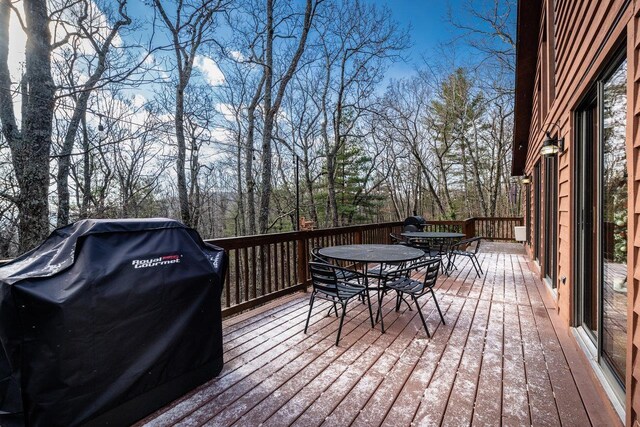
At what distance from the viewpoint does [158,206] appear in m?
14.1

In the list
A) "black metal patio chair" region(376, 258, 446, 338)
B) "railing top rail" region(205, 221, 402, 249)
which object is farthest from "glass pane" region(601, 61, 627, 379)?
"railing top rail" region(205, 221, 402, 249)

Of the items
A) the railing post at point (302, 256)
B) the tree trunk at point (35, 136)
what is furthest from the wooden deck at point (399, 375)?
the tree trunk at point (35, 136)

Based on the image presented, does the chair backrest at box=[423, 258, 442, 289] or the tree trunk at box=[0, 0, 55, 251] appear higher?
the tree trunk at box=[0, 0, 55, 251]

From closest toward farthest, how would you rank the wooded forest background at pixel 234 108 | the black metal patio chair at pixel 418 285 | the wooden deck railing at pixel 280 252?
the black metal patio chair at pixel 418 285 < the wooden deck railing at pixel 280 252 < the wooded forest background at pixel 234 108

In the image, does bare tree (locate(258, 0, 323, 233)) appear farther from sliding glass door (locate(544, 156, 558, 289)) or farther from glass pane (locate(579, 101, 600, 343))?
glass pane (locate(579, 101, 600, 343))

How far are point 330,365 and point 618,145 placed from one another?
8.03ft

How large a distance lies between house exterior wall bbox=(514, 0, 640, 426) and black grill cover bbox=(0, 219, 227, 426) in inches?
93.7

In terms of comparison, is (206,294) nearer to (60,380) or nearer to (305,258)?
(60,380)

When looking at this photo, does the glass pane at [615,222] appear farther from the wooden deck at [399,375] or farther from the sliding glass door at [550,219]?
the sliding glass door at [550,219]

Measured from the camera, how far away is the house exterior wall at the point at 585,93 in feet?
5.05

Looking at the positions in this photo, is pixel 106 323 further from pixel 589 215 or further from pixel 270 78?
pixel 270 78

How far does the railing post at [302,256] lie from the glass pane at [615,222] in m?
3.21

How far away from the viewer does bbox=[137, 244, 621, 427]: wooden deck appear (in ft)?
6.17

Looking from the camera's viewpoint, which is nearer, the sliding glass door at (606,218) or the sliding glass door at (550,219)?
the sliding glass door at (606,218)
